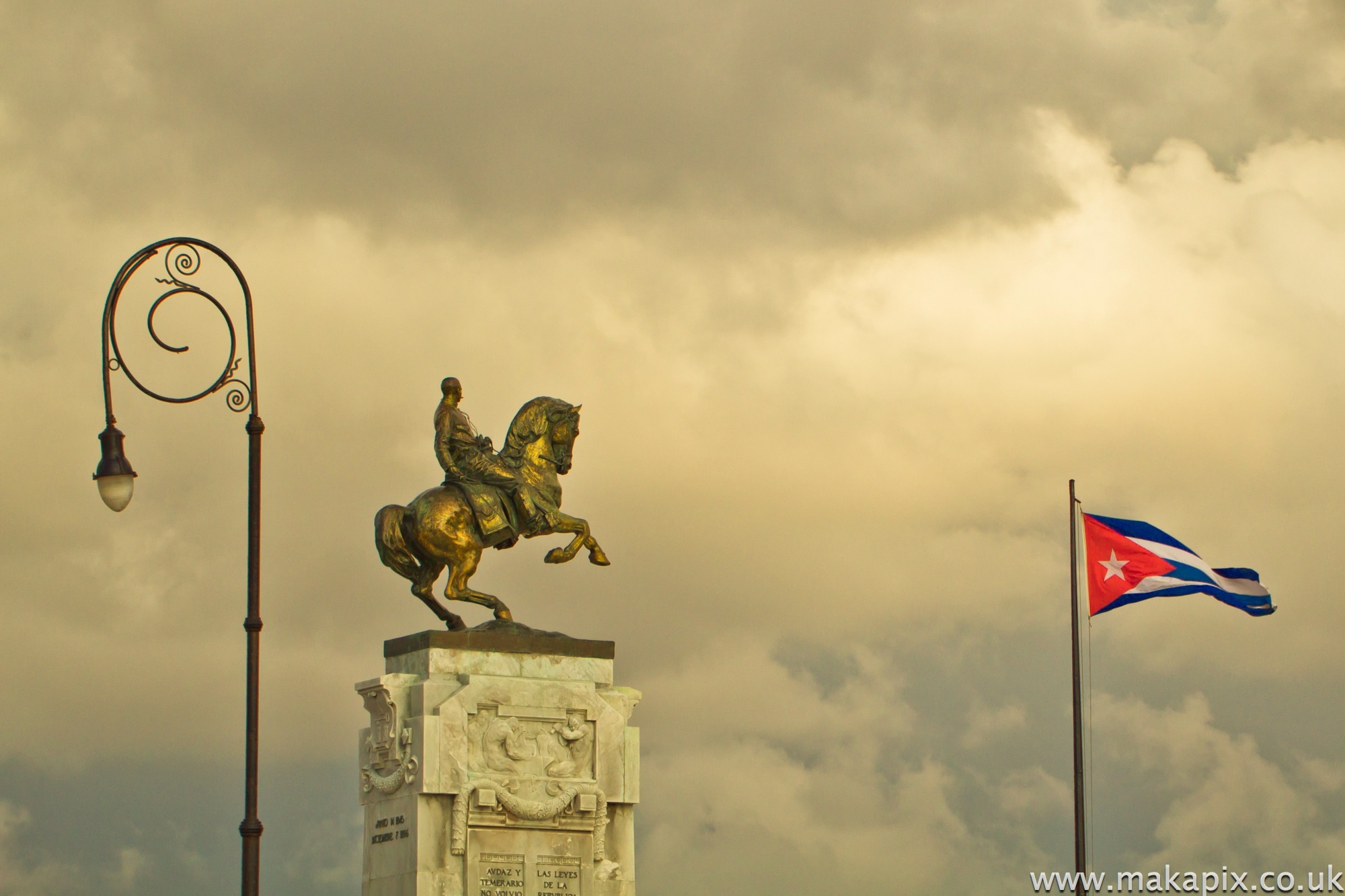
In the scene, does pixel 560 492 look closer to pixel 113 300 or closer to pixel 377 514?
pixel 377 514

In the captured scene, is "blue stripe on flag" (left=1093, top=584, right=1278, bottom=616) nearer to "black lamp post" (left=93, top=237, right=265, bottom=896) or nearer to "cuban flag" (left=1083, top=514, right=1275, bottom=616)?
"cuban flag" (left=1083, top=514, right=1275, bottom=616)

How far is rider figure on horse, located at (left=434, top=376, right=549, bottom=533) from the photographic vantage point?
1223 inches

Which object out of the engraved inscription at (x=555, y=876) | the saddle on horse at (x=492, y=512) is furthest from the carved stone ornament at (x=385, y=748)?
the saddle on horse at (x=492, y=512)

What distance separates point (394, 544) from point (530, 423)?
2534 mm

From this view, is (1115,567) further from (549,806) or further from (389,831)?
(389,831)

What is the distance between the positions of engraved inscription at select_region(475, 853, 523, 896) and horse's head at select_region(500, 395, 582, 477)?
535cm

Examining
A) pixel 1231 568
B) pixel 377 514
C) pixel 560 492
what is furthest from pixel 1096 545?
pixel 377 514

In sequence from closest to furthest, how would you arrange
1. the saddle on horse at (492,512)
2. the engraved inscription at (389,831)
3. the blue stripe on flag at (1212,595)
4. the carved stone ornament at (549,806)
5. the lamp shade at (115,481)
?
the lamp shade at (115,481), the carved stone ornament at (549,806), the engraved inscription at (389,831), the saddle on horse at (492,512), the blue stripe on flag at (1212,595)

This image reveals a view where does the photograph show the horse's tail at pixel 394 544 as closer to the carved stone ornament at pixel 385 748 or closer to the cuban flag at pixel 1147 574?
the carved stone ornament at pixel 385 748

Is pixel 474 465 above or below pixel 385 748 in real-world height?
above

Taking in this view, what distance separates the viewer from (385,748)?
30.3 metres

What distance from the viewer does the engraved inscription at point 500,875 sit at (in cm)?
2973

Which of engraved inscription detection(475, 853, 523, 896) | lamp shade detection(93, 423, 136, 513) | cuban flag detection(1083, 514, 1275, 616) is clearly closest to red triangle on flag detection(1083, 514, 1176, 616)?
cuban flag detection(1083, 514, 1275, 616)

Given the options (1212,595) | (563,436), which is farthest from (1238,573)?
(563,436)
